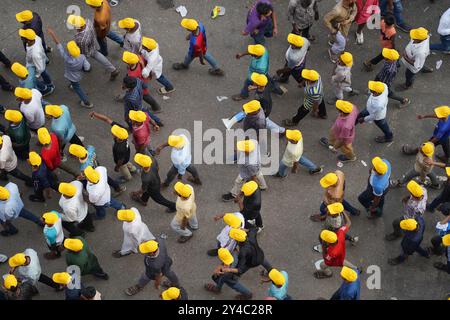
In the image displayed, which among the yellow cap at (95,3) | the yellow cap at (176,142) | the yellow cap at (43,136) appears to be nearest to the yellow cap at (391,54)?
the yellow cap at (176,142)

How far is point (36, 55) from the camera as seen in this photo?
1318 cm

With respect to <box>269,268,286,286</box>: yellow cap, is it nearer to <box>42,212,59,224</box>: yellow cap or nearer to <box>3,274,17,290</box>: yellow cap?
<box>42,212,59,224</box>: yellow cap

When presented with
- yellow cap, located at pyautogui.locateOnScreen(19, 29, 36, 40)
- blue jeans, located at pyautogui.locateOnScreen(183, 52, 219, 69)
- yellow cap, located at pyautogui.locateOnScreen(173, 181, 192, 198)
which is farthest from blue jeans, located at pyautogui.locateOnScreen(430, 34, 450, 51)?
yellow cap, located at pyautogui.locateOnScreen(19, 29, 36, 40)

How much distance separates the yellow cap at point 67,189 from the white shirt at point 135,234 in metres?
0.88

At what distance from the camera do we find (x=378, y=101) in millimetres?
12648

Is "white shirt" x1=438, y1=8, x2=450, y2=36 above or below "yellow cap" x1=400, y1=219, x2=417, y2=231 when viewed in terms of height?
above

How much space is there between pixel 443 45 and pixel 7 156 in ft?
26.4

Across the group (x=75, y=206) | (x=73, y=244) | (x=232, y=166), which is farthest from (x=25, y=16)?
(x=73, y=244)

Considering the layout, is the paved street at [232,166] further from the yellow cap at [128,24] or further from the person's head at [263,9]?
the yellow cap at [128,24]

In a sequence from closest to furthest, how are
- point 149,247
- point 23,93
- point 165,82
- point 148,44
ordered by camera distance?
1. point 149,247
2. point 23,93
3. point 148,44
4. point 165,82

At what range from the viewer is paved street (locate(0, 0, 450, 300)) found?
1213cm

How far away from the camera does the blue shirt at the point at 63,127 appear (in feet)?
41.0

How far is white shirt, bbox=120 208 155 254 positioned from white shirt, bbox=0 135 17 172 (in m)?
2.23

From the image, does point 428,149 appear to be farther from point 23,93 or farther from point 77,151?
point 23,93
